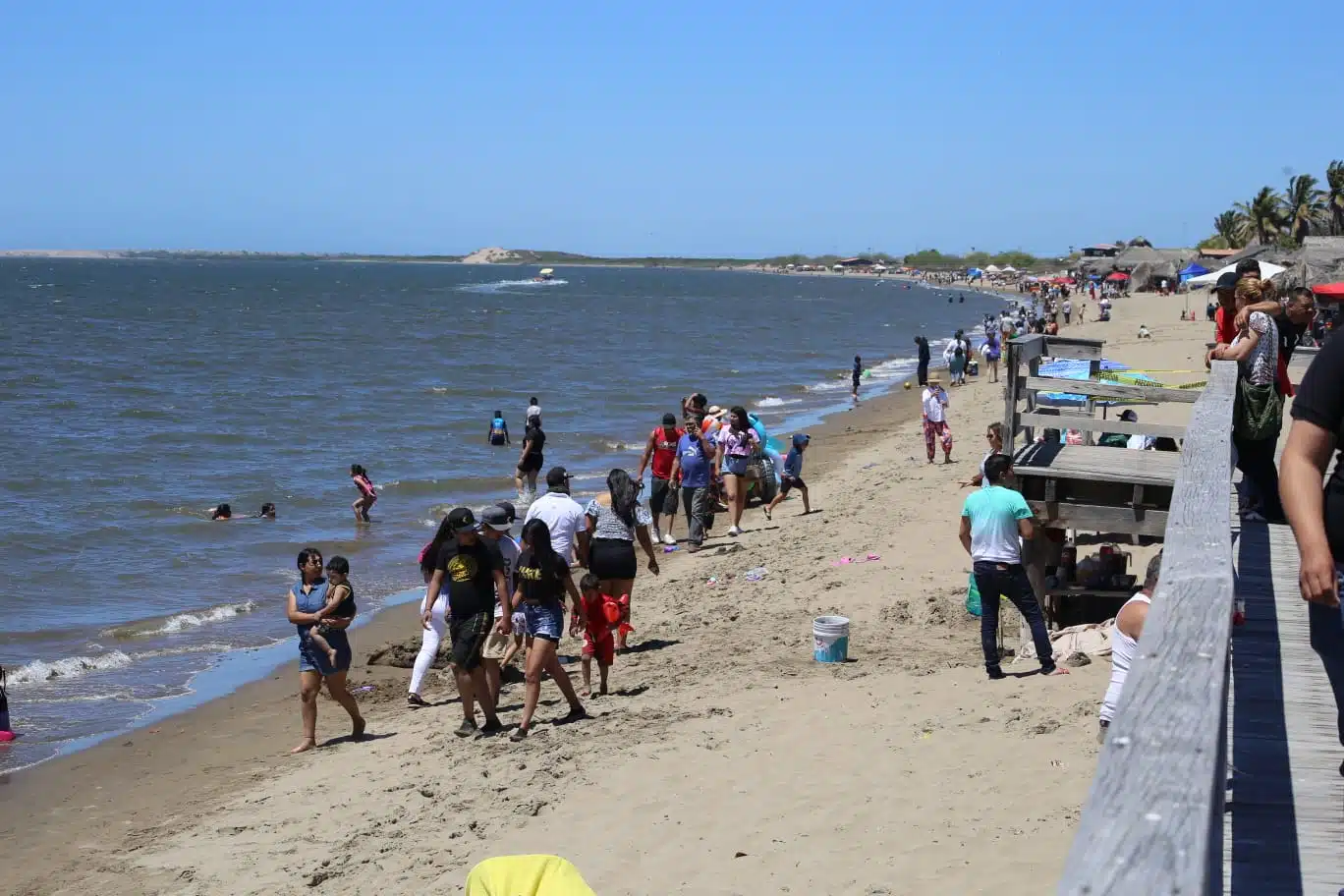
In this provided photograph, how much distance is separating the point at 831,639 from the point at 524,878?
5953mm

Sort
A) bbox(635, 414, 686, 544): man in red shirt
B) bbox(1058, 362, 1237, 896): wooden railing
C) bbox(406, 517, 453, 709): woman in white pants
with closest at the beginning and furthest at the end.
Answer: bbox(1058, 362, 1237, 896): wooden railing, bbox(406, 517, 453, 709): woman in white pants, bbox(635, 414, 686, 544): man in red shirt

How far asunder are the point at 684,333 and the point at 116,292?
70.2 meters

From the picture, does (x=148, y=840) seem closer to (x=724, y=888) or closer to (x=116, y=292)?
(x=724, y=888)

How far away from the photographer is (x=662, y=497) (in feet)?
50.0

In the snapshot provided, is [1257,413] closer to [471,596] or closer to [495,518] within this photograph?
[471,596]

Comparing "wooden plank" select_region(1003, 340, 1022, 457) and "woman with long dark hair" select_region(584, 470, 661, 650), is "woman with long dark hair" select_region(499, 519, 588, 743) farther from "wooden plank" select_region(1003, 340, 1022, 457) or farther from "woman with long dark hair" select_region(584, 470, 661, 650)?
"wooden plank" select_region(1003, 340, 1022, 457)

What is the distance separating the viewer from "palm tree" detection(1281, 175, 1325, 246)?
59281 millimetres

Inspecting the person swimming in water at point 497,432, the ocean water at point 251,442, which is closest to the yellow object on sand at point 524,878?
the ocean water at point 251,442

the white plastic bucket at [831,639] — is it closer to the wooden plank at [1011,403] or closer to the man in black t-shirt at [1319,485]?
the wooden plank at [1011,403]

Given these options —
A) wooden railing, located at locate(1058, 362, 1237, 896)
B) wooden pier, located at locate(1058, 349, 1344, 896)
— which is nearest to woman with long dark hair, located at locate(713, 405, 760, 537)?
wooden pier, located at locate(1058, 349, 1344, 896)

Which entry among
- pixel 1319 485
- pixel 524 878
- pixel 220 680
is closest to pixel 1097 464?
pixel 1319 485

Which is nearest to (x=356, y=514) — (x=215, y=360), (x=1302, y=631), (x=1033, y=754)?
(x=1033, y=754)

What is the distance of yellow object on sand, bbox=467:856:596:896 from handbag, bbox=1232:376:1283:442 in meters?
4.27

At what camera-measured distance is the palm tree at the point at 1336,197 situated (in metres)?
53.8
